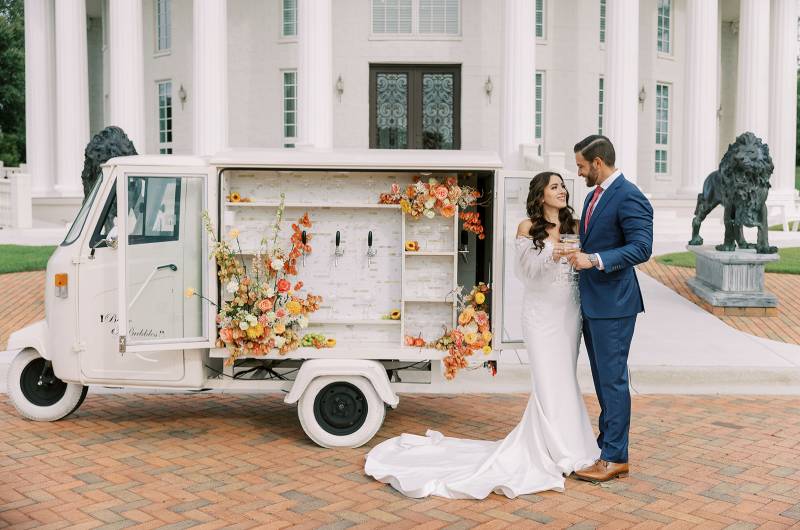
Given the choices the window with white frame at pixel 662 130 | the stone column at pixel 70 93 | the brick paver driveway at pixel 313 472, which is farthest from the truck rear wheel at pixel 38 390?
the window with white frame at pixel 662 130

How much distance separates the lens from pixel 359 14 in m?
24.8

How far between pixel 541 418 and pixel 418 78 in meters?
20.2

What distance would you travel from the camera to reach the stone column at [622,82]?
2247cm

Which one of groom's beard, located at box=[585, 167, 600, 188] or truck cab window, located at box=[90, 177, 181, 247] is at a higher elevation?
groom's beard, located at box=[585, 167, 600, 188]

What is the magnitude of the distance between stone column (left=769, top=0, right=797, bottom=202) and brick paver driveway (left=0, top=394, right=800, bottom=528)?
69.7 ft

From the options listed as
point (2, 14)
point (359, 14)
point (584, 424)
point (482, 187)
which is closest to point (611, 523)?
point (584, 424)

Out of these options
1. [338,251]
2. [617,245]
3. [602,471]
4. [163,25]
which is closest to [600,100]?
[163,25]

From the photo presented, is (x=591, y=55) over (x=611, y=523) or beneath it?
over

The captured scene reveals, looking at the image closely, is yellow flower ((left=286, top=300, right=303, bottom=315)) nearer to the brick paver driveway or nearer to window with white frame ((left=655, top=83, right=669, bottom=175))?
the brick paver driveway

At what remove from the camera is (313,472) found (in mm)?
5793

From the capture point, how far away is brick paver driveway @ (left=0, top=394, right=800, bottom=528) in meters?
4.95

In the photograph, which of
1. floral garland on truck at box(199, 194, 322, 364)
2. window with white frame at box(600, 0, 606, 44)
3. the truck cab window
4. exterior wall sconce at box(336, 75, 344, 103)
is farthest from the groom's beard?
window with white frame at box(600, 0, 606, 44)

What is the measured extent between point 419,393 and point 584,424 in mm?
2612

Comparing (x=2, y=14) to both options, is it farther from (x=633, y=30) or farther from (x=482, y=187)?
(x=482, y=187)
